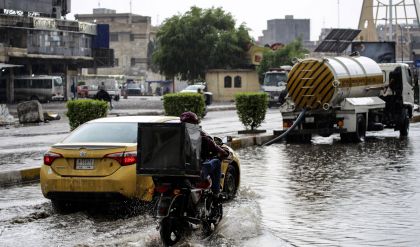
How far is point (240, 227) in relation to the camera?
36.0ft

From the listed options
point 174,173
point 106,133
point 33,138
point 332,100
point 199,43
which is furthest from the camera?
point 199,43

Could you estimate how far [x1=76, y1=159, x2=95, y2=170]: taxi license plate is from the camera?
1209cm

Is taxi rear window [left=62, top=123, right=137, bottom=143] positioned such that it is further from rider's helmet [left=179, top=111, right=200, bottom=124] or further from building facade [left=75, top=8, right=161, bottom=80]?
building facade [left=75, top=8, right=161, bottom=80]

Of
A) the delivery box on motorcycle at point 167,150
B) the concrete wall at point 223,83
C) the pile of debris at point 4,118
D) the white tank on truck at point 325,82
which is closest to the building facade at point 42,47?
the concrete wall at point 223,83

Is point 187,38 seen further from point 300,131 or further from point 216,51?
point 300,131

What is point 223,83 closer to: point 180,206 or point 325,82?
point 325,82

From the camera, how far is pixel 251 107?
29.1 meters

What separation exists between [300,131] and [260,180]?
32.2ft

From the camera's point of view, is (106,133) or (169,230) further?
(106,133)

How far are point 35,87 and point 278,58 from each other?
81.3 ft

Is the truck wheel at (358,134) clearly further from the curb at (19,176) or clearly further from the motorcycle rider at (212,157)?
the motorcycle rider at (212,157)

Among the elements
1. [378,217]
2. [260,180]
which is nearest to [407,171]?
[260,180]

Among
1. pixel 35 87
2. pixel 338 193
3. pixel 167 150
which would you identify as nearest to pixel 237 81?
pixel 35 87

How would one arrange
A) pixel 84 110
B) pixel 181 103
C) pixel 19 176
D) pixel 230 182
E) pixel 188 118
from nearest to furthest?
pixel 188 118, pixel 230 182, pixel 19 176, pixel 84 110, pixel 181 103
